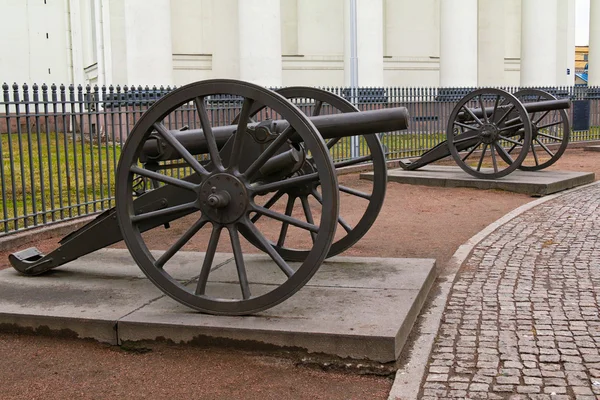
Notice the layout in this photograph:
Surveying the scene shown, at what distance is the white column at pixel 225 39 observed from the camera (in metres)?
30.3

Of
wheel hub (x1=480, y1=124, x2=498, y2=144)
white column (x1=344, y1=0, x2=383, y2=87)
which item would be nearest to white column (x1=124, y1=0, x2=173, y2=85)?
white column (x1=344, y1=0, x2=383, y2=87)

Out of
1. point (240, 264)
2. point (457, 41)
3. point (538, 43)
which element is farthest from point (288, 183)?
point (538, 43)

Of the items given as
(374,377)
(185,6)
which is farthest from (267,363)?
(185,6)

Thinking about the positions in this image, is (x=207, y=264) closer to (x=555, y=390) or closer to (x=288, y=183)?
(x=288, y=183)

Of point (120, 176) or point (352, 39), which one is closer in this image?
point (120, 176)

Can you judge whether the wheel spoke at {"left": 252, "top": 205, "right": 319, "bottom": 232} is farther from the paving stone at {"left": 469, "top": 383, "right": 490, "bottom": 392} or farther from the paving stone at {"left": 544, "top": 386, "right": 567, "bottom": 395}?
the paving stone at {"left": 544, "top": 386, "right": 567, "bottom": 395}

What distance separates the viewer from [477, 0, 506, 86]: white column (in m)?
35.5

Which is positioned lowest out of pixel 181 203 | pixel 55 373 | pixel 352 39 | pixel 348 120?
pixel 55 373

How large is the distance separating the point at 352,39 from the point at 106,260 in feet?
44.7

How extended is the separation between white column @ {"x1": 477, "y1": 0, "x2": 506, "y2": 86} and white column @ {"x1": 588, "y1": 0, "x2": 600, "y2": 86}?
11.8 ft

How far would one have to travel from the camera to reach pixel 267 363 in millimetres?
4840

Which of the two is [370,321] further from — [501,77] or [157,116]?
[501,77]

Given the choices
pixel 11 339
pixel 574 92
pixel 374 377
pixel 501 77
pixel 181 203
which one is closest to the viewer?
pixel 374 377

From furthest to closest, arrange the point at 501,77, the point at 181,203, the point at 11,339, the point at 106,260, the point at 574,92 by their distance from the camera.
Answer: the point at 501,77 < the point at 574,92 < the point at 106,260 < the point at 181,203 < the point at 11,339
